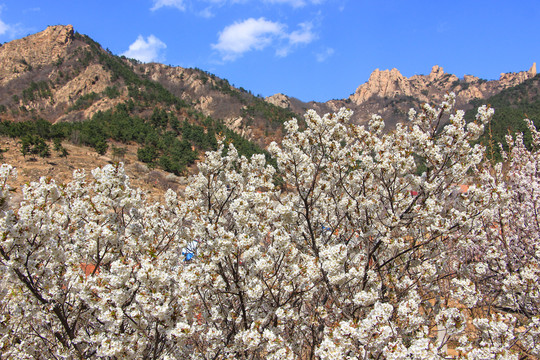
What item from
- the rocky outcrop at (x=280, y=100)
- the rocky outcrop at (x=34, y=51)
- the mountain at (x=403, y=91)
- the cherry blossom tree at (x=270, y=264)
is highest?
the mountain at (x=403, y=91)

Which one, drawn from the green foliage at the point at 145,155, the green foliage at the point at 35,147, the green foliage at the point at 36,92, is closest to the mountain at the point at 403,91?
the green foliage at the point at 36,92

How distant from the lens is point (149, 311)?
378cm

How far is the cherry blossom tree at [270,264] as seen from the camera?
3.88 meters

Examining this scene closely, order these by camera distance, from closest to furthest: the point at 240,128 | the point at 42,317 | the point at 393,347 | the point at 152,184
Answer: the point at 393,347 → the point at 42,317 → the point at 152,184 → the point at 240,128

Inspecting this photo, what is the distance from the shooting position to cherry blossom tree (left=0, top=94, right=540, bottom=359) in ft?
12.7

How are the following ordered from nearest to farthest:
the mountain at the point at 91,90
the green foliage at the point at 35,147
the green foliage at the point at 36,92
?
the green foliage at the point at 35,147 < the mountain at the point at 91,90 < the green foliage at the point at 36,92

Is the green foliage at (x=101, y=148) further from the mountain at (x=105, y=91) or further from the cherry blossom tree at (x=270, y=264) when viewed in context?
the cherry blossom tree at (x=270, y=264)

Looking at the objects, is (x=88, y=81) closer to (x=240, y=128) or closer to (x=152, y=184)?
(x=240, y=128)

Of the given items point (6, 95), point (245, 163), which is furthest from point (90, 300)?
point (6, 95)

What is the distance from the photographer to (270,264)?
4469mm

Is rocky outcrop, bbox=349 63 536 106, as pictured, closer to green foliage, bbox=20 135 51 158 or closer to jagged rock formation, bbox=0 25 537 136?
jagged rock formation, bbox=0 25 537 136

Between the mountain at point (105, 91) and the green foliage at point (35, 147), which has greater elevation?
the mountain at point (105, 91)

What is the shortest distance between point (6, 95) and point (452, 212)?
320ft

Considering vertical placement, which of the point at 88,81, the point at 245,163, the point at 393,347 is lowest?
the point at 393,347
